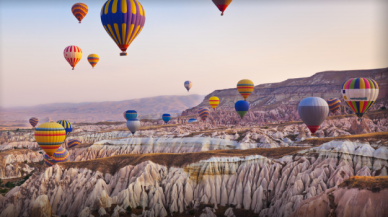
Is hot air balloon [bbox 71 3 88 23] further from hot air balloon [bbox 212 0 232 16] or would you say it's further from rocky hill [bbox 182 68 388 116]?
rocky hill [bbox 182 68 388 116]

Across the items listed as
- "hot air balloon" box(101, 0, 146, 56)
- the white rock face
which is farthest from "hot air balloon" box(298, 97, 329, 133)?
"hot air balloon" box(101, 0, 146, 56)

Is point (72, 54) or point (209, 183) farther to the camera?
point (72, 54)

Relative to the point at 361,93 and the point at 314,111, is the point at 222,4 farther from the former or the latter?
the point at 361,93

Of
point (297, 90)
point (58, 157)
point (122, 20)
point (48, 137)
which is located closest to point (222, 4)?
point (122, 20)

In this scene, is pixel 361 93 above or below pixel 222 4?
below

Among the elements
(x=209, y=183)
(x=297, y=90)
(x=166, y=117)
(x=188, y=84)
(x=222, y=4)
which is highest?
(x=222, y=4)
